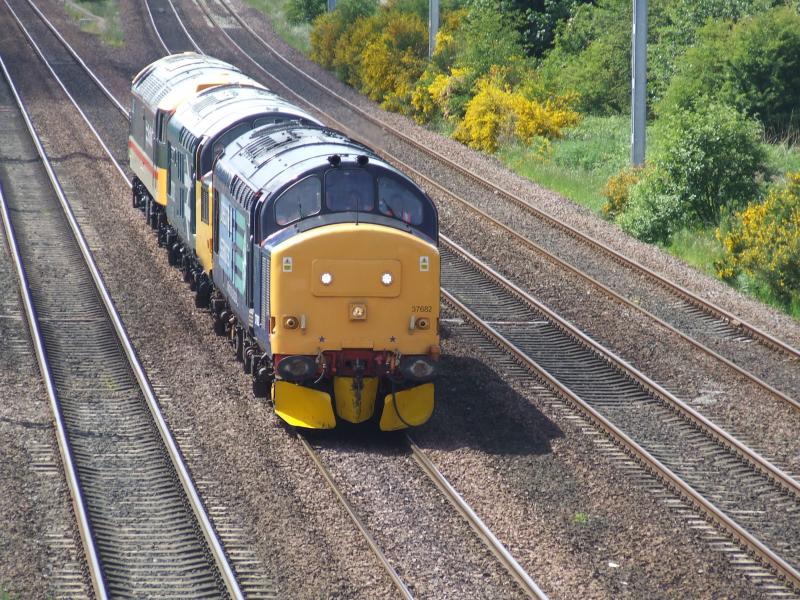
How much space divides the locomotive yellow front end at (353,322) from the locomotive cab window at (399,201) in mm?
378

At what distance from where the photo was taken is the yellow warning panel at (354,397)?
48.8ft

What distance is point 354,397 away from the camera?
1491cm

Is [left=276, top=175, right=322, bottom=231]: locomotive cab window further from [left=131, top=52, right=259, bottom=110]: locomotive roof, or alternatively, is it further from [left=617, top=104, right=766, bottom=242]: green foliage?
[left=617, top=104, right=766, bottom=242]: green foliage

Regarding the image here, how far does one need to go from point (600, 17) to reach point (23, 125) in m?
18.1

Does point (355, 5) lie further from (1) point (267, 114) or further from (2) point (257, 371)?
(2) point (257, 371)

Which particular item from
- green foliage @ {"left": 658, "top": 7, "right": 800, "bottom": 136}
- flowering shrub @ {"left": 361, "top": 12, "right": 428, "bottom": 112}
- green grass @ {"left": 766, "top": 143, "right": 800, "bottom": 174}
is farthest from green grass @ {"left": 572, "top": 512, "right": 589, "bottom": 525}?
flowering shrub @ {"left": 361, "top": 12, "right": 428, "bottom": 112}

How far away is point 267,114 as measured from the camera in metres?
18.8

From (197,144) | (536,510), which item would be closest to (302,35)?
(197,144)

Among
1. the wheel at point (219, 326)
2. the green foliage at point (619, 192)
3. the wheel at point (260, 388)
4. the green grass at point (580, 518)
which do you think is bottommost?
the green grass at point (580, 518)

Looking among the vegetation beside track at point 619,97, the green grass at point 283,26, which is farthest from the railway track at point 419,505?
the green grass at point 283,26

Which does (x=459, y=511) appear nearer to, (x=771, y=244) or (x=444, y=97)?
(x=771, y=244)

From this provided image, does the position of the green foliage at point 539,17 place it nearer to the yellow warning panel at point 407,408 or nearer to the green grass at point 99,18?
the green grass at point 99,18

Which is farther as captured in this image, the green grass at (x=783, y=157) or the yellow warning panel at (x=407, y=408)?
the green grass at (x=783, y=157)

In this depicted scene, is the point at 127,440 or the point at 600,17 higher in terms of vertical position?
the point at 600,17
